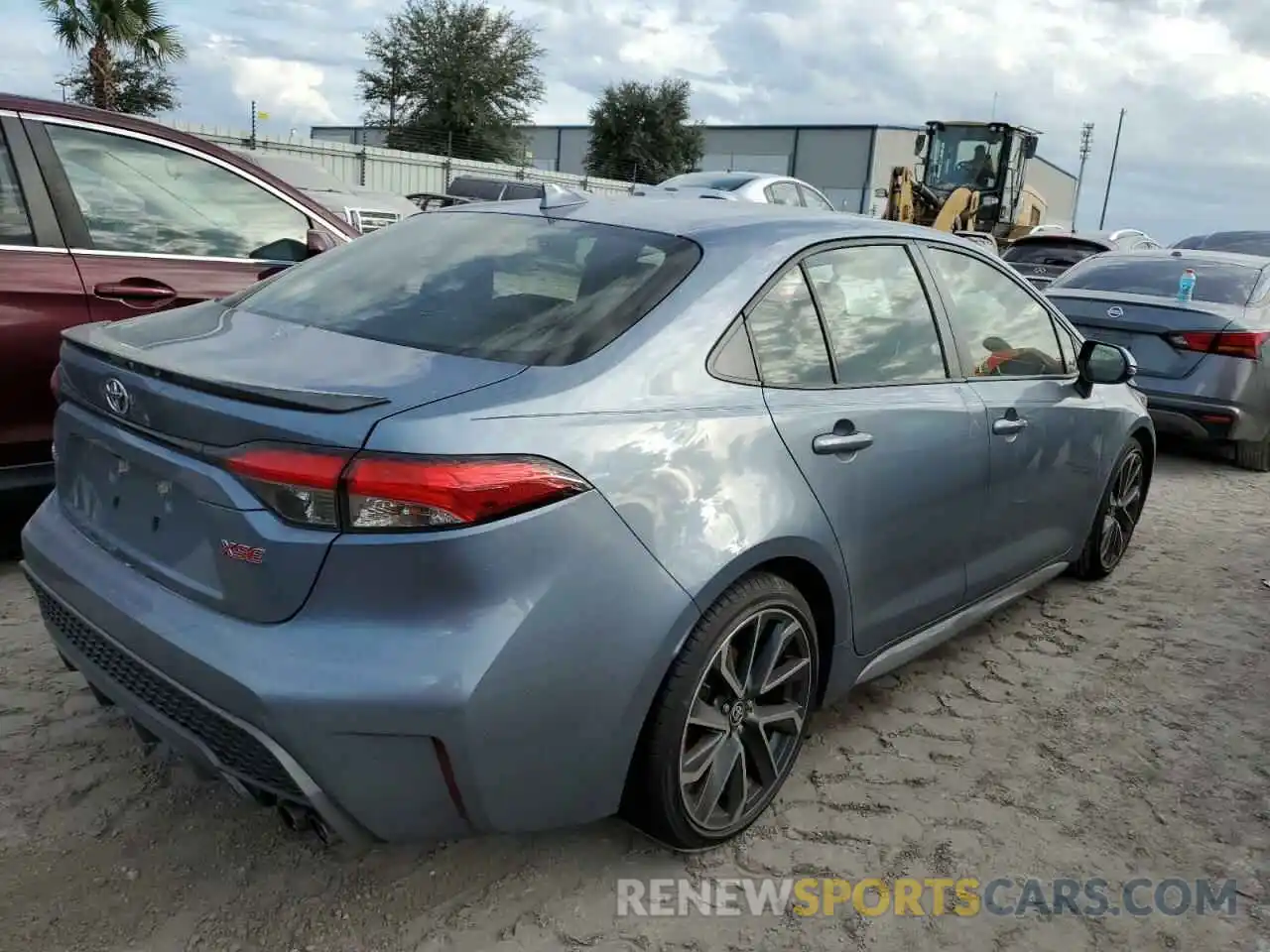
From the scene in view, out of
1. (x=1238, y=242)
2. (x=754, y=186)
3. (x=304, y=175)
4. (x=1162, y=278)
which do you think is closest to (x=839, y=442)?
(x=1162, y=278)

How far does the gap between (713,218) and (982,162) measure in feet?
73.0

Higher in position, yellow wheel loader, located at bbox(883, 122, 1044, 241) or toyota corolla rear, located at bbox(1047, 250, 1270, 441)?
yellow wheel loader, located at bbox(883, 122, 1044, 241)

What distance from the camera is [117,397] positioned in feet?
7.53

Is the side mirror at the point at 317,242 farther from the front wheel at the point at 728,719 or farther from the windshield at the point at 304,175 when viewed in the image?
the windshield at the point at 304,175

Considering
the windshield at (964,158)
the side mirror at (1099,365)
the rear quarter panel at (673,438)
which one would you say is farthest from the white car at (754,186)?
the windshield at (964,158)

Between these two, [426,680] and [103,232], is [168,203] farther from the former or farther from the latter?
[426,680]

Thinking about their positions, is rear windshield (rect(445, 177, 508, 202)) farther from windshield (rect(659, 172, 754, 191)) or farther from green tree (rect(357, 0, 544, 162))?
green tree (rect(357, 0, 544, 162))

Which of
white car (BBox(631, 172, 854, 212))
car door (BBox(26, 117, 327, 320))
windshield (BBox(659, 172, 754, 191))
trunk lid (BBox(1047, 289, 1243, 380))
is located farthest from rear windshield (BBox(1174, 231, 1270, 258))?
car door (BBox(26, 117, 327, 320))

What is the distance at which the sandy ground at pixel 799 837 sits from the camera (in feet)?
7.55

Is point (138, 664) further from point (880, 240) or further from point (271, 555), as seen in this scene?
point (880, 240)

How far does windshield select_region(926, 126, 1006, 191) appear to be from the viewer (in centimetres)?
2289

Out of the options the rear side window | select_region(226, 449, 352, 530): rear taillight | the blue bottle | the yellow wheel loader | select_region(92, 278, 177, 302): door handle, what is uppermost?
the yellow wheel loader

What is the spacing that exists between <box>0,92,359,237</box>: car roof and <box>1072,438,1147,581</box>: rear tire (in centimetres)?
346

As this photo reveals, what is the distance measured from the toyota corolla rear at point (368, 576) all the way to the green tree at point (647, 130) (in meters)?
46.5
